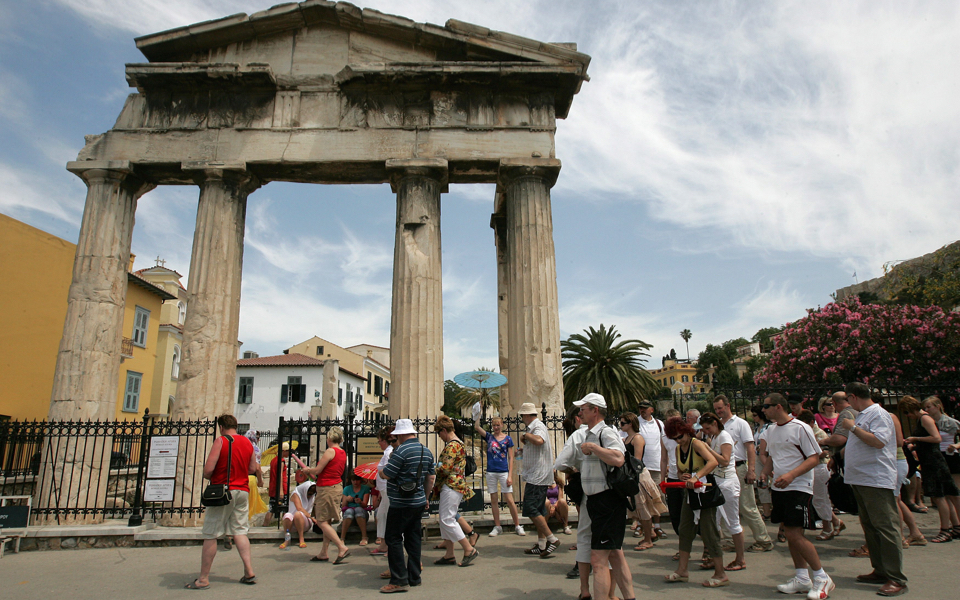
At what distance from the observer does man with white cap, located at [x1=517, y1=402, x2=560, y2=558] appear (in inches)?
281

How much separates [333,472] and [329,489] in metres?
0.25

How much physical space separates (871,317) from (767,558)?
20826 mm

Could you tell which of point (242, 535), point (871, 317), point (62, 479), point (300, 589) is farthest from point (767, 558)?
point (871, 317)

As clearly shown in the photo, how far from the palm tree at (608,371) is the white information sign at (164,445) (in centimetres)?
2040

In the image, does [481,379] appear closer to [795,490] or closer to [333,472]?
[333,472]

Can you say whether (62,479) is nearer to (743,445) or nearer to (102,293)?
(102,293)

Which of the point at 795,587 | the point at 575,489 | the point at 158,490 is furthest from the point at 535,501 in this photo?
the point at 158,490

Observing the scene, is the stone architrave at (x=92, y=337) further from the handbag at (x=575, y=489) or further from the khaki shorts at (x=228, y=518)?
the handbag at (x=575, y=489)

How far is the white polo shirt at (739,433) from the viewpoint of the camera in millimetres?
7062

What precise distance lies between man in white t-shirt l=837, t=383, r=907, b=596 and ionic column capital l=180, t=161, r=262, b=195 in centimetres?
1224

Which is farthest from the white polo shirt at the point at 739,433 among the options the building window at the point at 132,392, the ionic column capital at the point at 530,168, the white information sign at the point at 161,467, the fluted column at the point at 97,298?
the building window at the point at 132,392

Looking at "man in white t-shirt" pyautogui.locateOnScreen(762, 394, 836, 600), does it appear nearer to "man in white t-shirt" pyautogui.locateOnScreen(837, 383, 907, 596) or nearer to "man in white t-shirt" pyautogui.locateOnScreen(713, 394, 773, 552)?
"man in white t-shirt" pyautogui.locateOnScreen(837, 383, 907, 596)

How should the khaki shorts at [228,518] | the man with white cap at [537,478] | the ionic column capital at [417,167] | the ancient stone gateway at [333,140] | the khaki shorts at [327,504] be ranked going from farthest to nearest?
the ionic column capital at [417,167] < the ancient stone gateway at [333,140] < the khaki shorts at [327,504] < the man with white cap at [537,478] < the khaki shorts at [228,518]

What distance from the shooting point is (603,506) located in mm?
4801
